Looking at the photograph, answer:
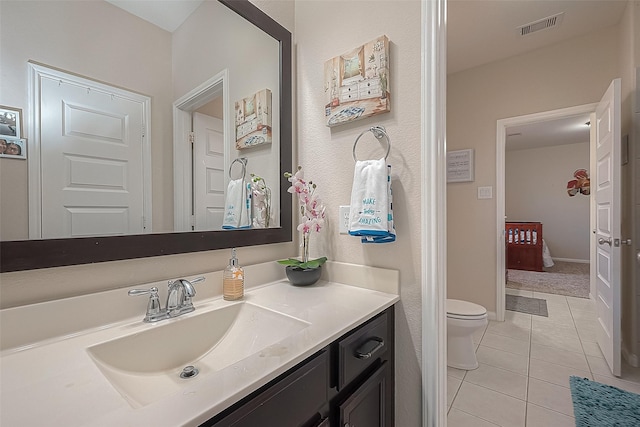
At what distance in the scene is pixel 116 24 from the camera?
84cm

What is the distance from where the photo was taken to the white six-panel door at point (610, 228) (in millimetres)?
1836

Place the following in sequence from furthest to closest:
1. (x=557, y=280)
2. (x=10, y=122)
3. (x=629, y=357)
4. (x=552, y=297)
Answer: (x=557, y=280)
(x=552, y=297)
(x=629, y=357)
(x=10, y=122)

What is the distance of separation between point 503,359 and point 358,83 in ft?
7.24

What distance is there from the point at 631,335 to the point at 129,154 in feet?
10.6

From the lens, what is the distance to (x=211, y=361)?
845mm

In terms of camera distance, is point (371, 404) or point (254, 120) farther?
point (254, 120)

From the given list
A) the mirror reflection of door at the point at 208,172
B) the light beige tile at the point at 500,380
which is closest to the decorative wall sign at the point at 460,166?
the light beige tile at the point at 500,380

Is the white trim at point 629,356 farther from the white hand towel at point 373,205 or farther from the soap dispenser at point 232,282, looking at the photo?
the soap dispenser at point 232,282

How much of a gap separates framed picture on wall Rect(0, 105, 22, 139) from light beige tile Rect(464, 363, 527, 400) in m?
2.41

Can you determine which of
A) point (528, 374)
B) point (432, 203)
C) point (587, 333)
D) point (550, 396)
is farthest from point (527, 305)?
point (432, 203)

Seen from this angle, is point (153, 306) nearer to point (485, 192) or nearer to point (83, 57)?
point (83, 57)

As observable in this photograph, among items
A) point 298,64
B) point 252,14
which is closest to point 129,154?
point 252,14

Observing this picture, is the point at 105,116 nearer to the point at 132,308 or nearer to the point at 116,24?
the point at 116,24

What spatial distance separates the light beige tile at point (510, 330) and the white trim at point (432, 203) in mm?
1909
